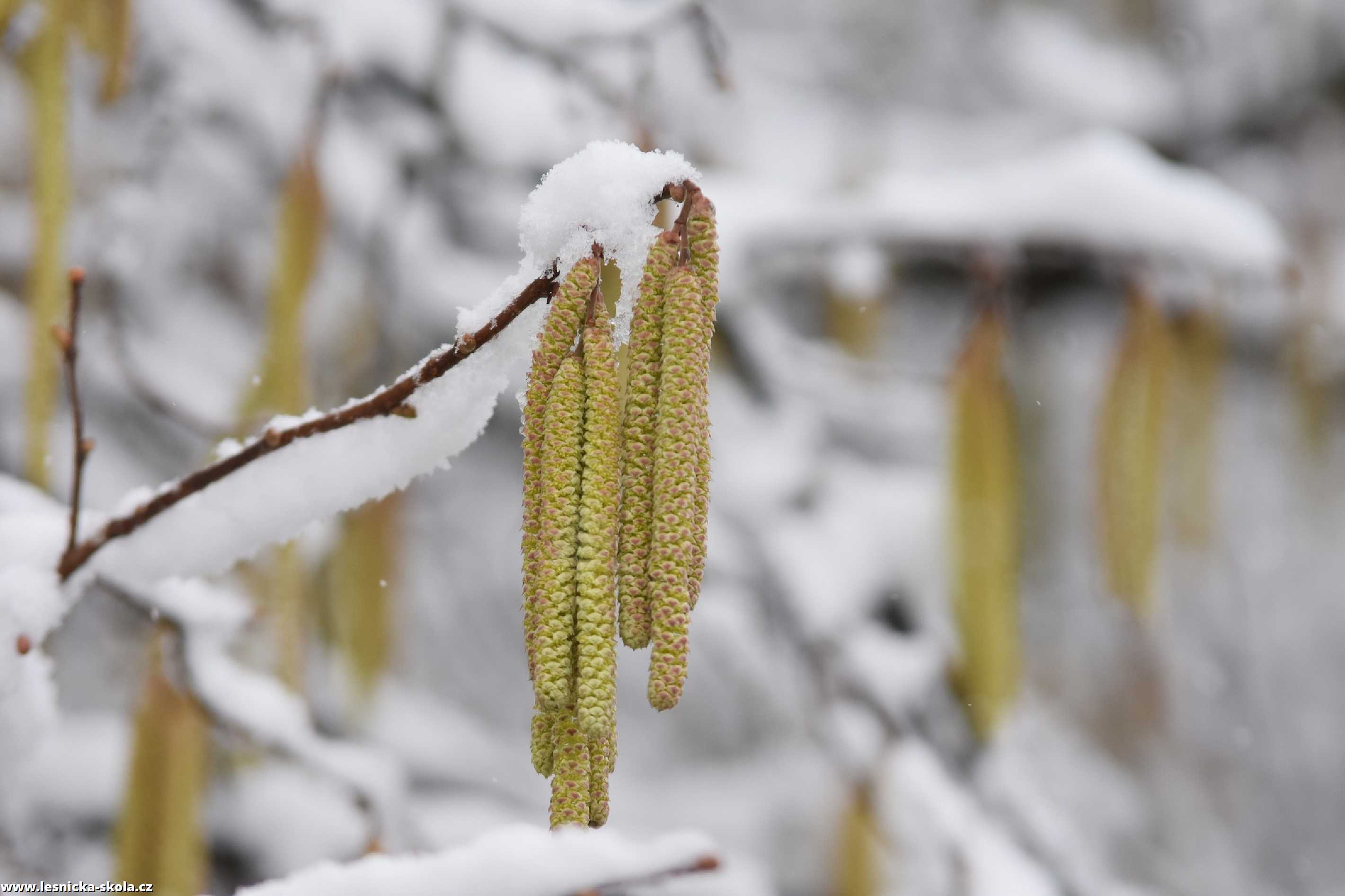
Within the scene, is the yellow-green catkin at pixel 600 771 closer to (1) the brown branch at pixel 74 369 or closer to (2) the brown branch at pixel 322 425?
(2) the brown branch at pixel 322 425

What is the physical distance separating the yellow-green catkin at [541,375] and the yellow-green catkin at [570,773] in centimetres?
3

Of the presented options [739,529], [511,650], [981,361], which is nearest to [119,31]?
[981,361]

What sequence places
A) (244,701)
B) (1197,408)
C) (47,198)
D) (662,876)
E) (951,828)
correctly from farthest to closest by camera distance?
1. (951,828)
2. (1197,408)
3. (244,701)
4. (47,198)
5. (662,876)

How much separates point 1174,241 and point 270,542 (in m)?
1.31

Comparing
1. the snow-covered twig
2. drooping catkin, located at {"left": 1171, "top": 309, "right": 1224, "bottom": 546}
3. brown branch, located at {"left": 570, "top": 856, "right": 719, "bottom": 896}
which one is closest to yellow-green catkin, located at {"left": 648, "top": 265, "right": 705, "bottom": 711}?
brown branch, located at {"left": 570, "top": 856, "right": 719, "bottom": 896}

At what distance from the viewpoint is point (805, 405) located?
1998 mm

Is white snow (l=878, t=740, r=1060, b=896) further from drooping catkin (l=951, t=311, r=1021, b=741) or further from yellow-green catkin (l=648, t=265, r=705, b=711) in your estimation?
yellow-green catkin (l=648, t=265, r=705, b=711)

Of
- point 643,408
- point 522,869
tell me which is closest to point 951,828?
point 522,869

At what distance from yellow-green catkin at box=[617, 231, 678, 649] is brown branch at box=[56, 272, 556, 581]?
0.08m

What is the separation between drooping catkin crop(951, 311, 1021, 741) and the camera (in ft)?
4.32

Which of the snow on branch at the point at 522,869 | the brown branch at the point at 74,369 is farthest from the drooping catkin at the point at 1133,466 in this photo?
the brown branch at the point at 74,369

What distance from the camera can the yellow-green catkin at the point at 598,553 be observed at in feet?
1.63

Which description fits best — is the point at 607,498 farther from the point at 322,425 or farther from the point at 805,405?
the point at 805,405

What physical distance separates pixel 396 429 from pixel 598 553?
237mm
